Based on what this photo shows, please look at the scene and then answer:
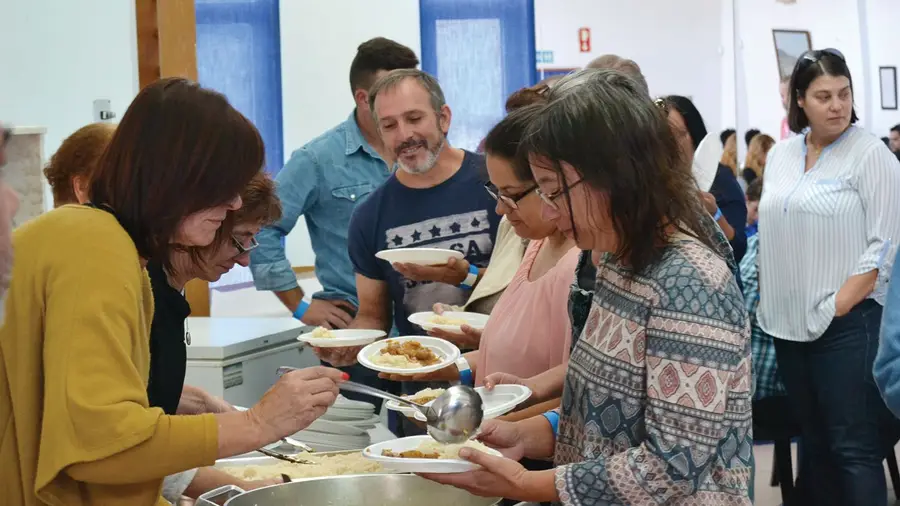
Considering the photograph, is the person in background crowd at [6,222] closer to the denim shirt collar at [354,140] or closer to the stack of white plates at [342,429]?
the stack of white plates at [342,429]

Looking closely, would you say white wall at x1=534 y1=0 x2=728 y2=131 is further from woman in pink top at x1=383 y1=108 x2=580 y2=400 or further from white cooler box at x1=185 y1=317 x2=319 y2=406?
woman in pink top at x1=383 y1=108 x2=580 y2=400

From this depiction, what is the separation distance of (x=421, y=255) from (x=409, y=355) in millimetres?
360

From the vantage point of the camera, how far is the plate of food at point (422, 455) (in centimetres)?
136

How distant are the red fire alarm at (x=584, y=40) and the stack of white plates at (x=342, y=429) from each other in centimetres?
598

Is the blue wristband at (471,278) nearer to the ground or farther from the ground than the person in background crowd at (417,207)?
nearer to the ground

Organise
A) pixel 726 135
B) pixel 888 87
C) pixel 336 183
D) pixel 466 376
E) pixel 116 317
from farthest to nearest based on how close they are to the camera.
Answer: pixel 888 87 < pixel 726 135 < pixel 336 183 < pixel 466 376 < pixel 116 317

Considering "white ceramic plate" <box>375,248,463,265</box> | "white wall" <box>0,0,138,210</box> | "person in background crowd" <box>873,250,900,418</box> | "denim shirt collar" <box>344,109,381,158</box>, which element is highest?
"white wall" <box>0,0,138,210</box>

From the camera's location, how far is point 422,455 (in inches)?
58.8

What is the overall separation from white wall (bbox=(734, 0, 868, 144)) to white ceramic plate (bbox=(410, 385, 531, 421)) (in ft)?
22.1

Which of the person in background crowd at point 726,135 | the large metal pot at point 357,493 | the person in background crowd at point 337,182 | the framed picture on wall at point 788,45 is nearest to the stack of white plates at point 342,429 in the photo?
the large metal pot at point 357,493

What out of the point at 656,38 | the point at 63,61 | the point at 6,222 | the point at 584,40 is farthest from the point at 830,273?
the point at 656,38

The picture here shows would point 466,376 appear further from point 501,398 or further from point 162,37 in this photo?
point 162,37

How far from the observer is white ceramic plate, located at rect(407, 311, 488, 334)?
232cm

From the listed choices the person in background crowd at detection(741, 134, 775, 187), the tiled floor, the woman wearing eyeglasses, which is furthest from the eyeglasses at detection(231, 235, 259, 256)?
the person in background crowd at detection(741, 134, 775, 187)
